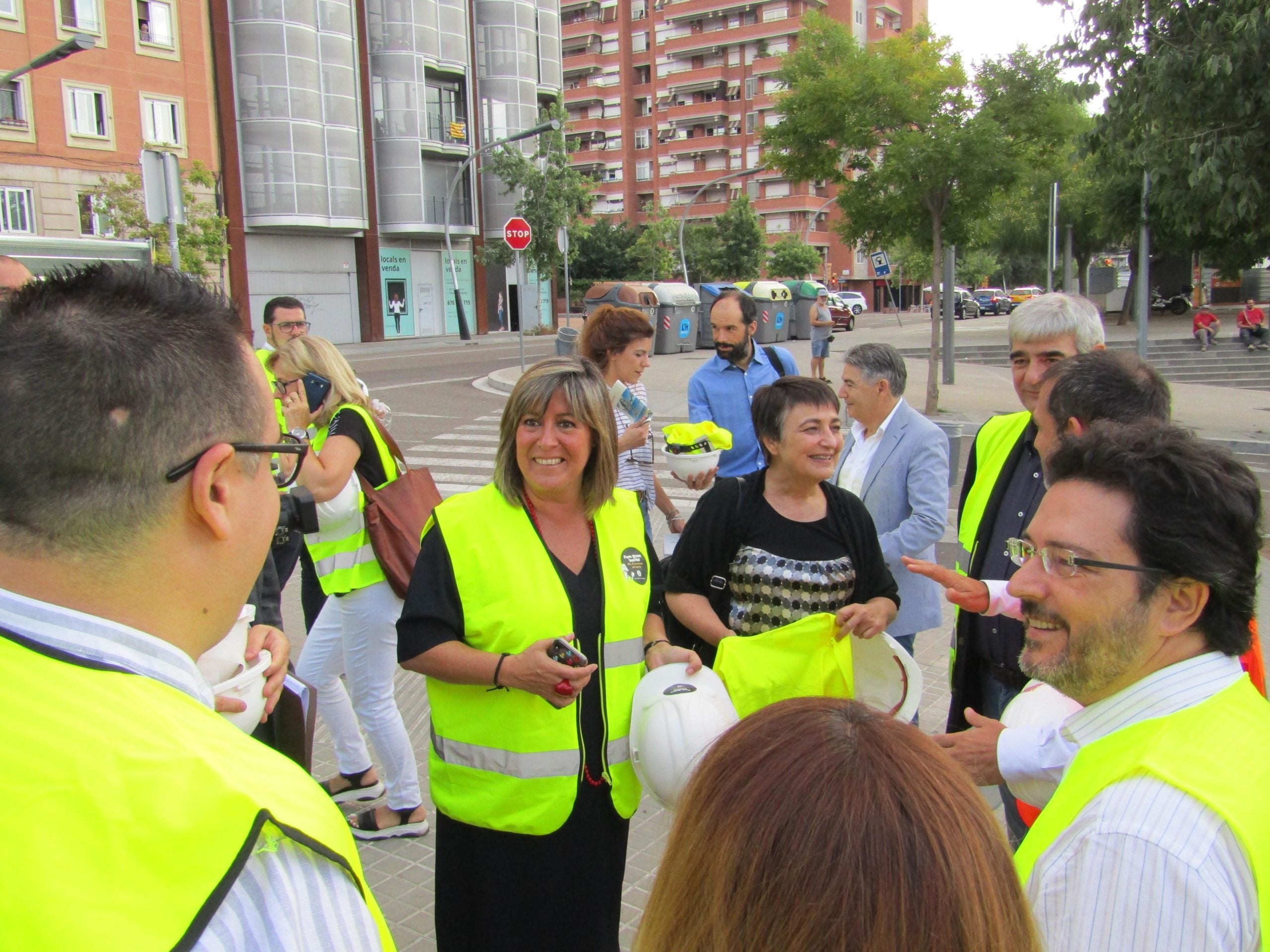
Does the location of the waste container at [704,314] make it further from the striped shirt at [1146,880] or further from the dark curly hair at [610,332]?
the striped shirt at [1146,880]

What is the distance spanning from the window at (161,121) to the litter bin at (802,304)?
68.0 feet

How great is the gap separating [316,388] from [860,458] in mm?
2312

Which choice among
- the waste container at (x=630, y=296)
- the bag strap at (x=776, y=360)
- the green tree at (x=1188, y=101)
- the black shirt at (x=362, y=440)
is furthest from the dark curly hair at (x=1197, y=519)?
the waste container at (x=630, y=296)

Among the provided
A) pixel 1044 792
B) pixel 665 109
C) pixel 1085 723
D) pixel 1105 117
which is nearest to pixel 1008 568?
pixel 1044 792

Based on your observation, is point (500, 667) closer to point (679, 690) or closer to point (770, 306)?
point (679, 690)

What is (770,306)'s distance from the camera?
31172 millimetres

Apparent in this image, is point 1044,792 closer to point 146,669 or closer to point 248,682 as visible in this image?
point 248,682

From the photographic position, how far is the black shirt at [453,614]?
2549 mm

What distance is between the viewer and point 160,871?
89cm

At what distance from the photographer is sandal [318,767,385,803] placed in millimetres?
4172

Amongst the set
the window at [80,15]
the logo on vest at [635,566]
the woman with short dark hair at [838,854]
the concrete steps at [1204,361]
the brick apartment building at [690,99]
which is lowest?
the concrete steps at [1204,361]

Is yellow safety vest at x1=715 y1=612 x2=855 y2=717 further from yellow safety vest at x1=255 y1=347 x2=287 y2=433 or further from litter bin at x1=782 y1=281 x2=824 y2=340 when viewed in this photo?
litter bin at x1=782 y1=281 x2=824 y2=340

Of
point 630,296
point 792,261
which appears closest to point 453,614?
point 630,296

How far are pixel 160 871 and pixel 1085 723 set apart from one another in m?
1.52
